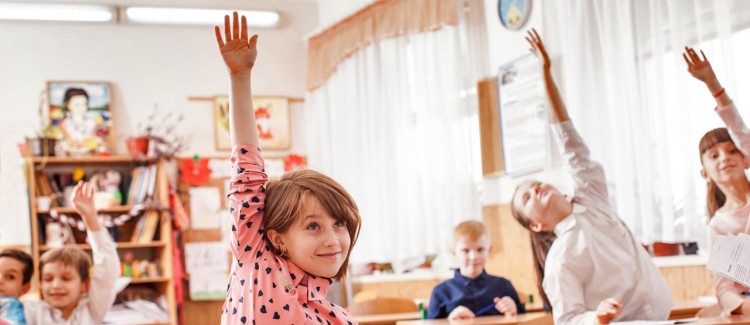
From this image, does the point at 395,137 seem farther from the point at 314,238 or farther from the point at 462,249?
the point at 314,238

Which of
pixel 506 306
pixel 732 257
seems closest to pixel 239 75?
pixel 732 257

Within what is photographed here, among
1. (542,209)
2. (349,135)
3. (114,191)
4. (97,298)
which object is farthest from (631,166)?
(114,191)

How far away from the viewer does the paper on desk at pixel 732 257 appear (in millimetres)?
2594

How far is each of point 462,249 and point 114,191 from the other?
3.68m

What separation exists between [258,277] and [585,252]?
4.86 feet

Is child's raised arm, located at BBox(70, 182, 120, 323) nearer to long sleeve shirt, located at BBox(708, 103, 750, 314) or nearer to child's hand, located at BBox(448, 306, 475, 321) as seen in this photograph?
child's hand, located at BBox(448, 306, 475, 321)

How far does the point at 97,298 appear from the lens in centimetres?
372

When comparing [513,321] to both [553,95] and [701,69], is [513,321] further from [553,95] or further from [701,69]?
[701,69]

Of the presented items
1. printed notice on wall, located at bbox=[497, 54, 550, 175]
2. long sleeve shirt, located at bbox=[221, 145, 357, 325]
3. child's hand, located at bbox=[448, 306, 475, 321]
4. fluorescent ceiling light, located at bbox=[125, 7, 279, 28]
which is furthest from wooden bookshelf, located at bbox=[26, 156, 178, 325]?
long sleeve shirt, located at bbox=[221, 145, 357, 325]

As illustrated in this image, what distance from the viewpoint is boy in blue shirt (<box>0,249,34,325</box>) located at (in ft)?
11.9

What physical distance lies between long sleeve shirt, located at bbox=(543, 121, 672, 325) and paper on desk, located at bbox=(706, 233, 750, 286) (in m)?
0.36

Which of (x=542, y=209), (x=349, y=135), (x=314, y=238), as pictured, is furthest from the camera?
(x=349, y=135)

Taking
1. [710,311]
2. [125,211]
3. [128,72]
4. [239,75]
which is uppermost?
[128,72]

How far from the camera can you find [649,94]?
402 cm
